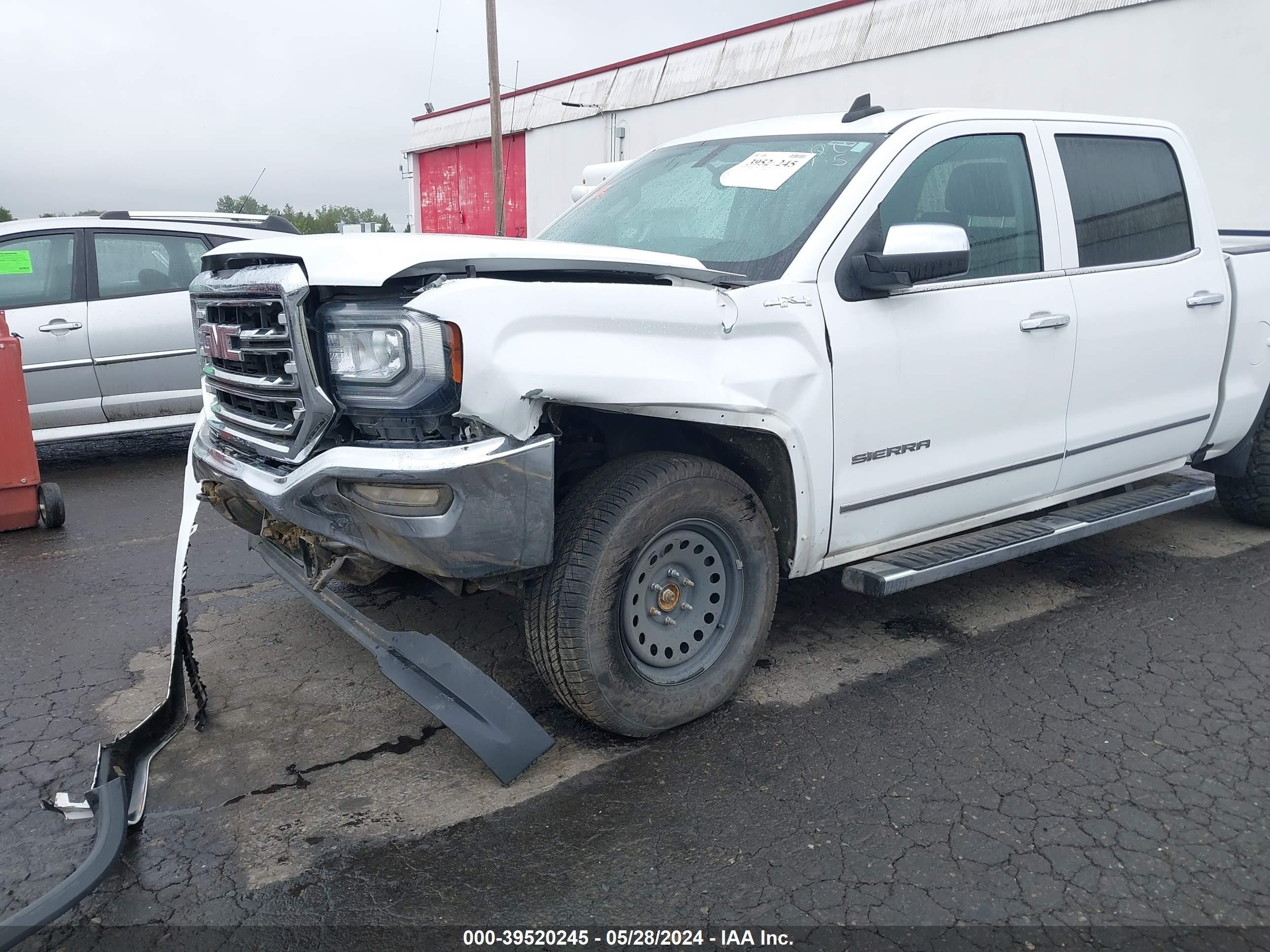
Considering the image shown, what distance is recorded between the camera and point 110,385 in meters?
6.92

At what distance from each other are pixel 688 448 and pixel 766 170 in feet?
3.80

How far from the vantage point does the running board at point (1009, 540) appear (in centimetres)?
337

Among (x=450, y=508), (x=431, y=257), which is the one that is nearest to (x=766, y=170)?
(x=431, y=257)

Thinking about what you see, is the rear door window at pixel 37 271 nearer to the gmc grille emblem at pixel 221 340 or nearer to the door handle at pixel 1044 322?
the gmc grille emblem at pixel 221 340

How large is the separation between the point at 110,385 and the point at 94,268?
845 millimetres

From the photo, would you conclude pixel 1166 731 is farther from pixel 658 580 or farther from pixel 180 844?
pixel 180 844

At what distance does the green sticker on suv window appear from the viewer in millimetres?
6742

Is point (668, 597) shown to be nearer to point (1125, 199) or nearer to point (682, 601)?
point (682, 601)

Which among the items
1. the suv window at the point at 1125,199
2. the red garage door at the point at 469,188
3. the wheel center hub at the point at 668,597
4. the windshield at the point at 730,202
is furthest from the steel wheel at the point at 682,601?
the red garage door at the point at 469,188

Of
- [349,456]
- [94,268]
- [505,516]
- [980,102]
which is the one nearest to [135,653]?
[349,456]

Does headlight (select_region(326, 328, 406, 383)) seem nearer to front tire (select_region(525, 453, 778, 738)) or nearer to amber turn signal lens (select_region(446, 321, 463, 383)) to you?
amber turn signal lens (select_region(446, 321, 463, 383))

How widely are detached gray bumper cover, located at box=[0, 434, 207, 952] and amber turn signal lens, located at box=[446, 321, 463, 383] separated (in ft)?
4.62

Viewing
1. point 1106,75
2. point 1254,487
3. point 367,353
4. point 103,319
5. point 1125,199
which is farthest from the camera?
point 1106,75

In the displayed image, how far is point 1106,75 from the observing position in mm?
13352
